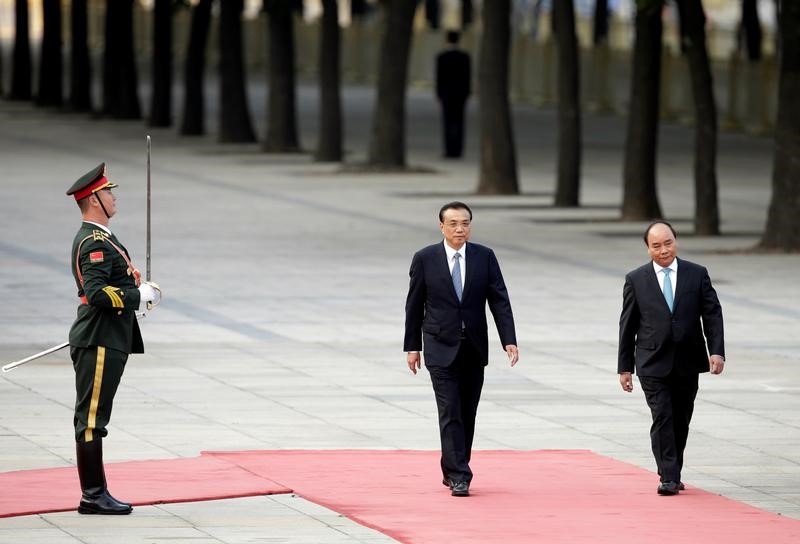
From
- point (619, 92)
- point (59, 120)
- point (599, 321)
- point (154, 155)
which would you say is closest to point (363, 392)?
point (599, 321)

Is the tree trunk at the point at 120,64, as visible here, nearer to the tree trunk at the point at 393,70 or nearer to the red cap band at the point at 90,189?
the tree trunk at the point at 393,70

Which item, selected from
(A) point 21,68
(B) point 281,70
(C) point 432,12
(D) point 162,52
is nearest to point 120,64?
(D) point 162,52

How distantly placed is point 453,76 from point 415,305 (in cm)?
2768

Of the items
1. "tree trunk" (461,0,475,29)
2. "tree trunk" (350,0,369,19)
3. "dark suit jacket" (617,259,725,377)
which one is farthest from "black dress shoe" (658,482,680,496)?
"tree trunk" (350,0,369,19)

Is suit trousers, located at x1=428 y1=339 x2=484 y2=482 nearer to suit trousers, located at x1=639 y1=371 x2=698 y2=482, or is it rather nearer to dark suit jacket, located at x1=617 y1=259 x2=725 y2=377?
dark suit jacket, located at x1=617 y1=259 x2=725 y2=377

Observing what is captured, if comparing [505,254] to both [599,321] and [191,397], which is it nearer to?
[599,321]

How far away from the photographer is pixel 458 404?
10.6 metres

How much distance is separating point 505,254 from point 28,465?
12233mm

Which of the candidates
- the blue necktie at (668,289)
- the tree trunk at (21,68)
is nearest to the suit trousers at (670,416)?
the blue necktie at (668,289)

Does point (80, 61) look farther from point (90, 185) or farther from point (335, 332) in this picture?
point (90, 185)

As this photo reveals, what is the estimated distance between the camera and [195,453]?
1166 cm

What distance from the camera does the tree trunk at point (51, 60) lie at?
50.5 metres

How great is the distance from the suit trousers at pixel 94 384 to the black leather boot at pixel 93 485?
46mm

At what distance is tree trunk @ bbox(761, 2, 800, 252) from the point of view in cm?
2334
